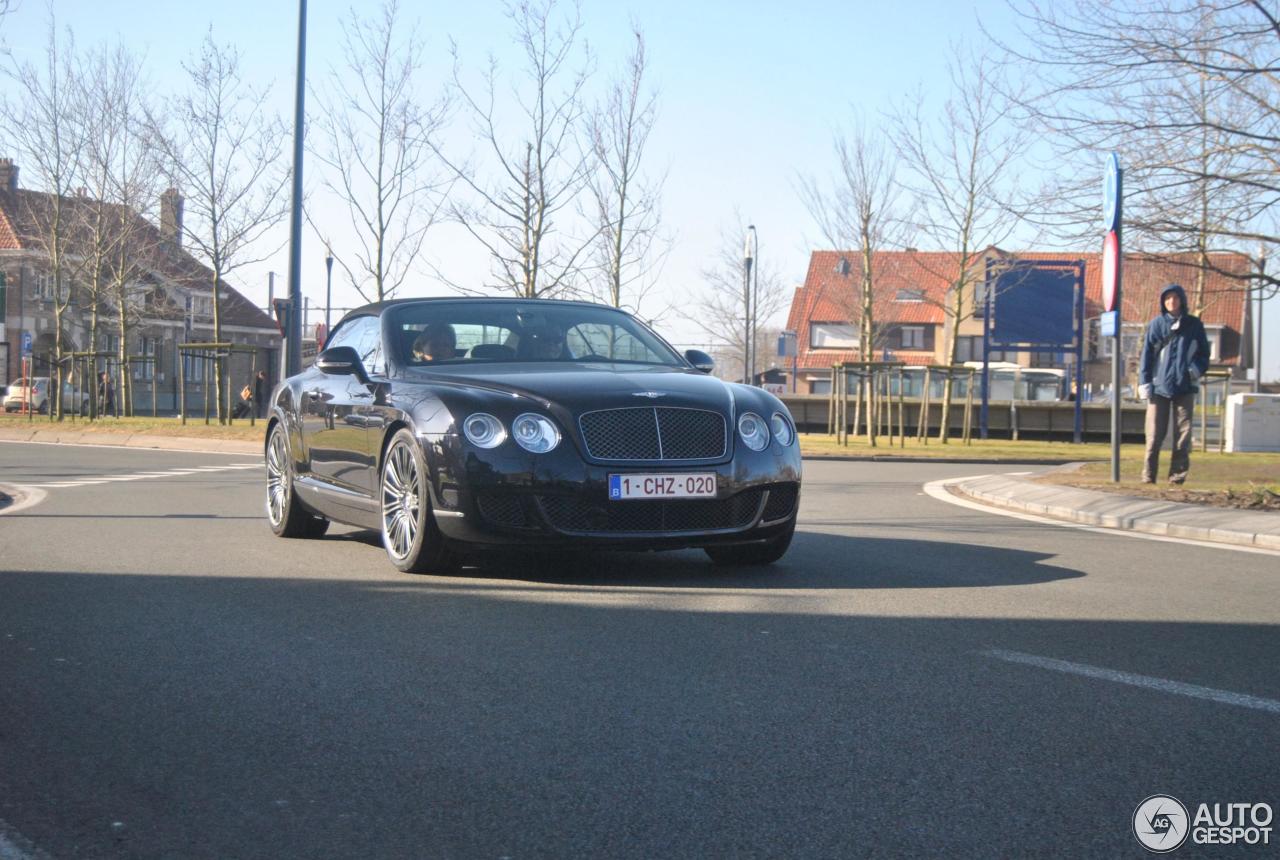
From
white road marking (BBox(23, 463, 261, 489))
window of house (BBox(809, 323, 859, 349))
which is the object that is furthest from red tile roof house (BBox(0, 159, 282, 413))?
window of house (BBox(809, 323, 859, 349))

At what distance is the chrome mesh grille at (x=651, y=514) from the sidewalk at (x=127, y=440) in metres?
16.9

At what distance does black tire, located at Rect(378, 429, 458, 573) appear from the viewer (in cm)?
704

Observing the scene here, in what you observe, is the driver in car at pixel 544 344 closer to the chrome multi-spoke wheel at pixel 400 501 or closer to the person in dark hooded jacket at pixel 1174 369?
the chrome multi-spoke wheel at pixel 400 501

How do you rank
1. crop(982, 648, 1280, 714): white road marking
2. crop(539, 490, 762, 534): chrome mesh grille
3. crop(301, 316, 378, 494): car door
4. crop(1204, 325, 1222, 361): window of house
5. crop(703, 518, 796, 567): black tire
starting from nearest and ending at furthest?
1. crop(982, 648, 1280, 714): white road marking
2. crop(539, 490, 762, 534): chrome mesh grille
3. crop(703, 518, 796, 567): black tire
4. crop(301, 316, 378, 494): car door
5. crop(1204, 325, 1222, 361): window of house

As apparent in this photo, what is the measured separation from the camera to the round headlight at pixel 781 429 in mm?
7305

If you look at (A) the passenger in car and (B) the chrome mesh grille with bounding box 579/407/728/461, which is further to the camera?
(A) the passenger in car

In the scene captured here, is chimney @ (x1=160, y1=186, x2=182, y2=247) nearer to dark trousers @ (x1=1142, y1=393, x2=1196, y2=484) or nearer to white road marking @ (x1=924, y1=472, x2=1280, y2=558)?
white road marking @ (x1=924, y1=472, x2=1280, y2=558)

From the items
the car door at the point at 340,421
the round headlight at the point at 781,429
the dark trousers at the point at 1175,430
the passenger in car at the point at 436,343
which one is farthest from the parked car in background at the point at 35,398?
the round headlight at the point at 781,429

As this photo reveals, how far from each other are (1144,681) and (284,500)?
608 cm

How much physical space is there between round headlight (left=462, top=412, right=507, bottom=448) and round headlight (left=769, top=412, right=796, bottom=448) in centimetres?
144

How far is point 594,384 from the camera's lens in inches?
282

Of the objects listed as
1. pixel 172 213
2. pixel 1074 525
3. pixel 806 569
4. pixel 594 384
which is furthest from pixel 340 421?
pixel 172 213

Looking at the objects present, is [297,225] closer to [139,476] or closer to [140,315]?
[139,476]

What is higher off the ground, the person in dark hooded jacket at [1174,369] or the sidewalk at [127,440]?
the person in dark hooded jacket at [1174,369]
